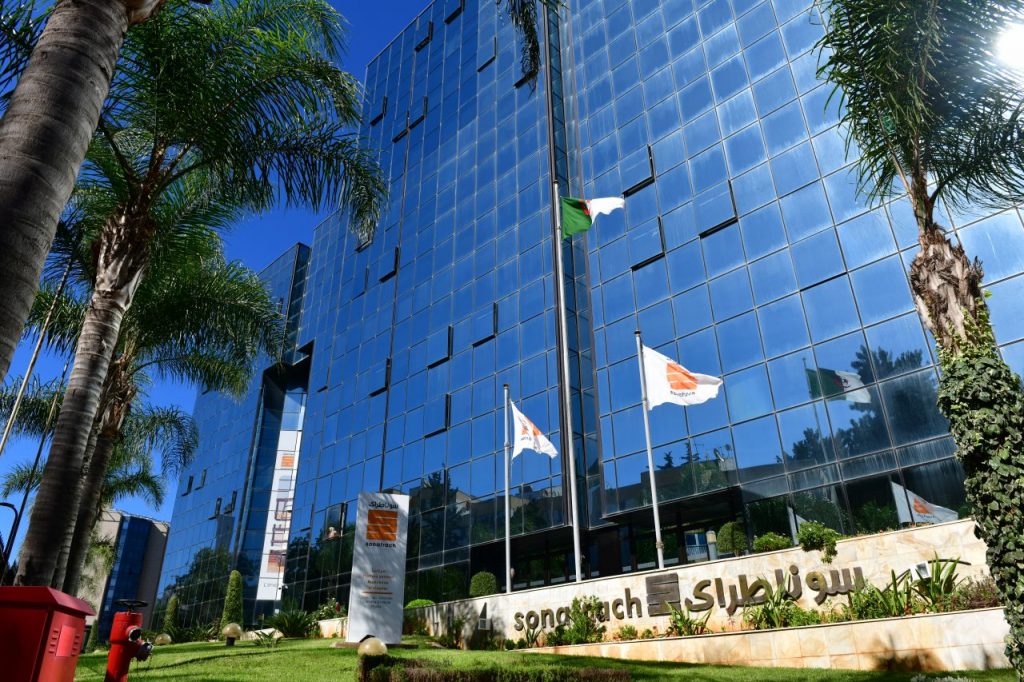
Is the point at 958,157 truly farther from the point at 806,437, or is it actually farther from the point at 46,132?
the point at 806,437

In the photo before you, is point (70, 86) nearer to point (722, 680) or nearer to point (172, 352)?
point (722, 680)

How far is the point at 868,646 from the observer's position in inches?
546

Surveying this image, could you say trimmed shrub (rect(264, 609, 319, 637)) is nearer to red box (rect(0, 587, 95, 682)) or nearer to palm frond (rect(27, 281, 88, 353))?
palm frond (rect(27, 281, 88, 353))

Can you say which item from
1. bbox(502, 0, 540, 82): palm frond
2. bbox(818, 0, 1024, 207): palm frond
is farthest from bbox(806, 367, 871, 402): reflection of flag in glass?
bbox(502, 0, 540, 82): palm frond

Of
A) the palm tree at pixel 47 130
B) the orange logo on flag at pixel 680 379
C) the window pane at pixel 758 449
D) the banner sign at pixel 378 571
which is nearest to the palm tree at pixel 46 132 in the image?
the palm tree at pixel 47 130

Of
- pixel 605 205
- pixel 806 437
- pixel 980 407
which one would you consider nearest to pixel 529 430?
pixel 605 205

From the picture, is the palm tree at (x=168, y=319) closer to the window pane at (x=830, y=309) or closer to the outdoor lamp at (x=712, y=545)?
the outdoor lamp at (x=712, y=545)

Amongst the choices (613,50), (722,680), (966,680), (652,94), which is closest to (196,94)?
(722,680)

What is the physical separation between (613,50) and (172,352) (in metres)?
28.8

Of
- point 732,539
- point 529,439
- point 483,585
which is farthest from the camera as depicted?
point 483,585

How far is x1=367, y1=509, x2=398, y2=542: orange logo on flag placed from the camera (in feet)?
70.9

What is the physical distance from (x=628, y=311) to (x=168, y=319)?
20.2 metres

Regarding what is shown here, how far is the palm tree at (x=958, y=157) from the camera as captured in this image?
352 inches

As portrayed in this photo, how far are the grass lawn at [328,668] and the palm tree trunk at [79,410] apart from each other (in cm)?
441
